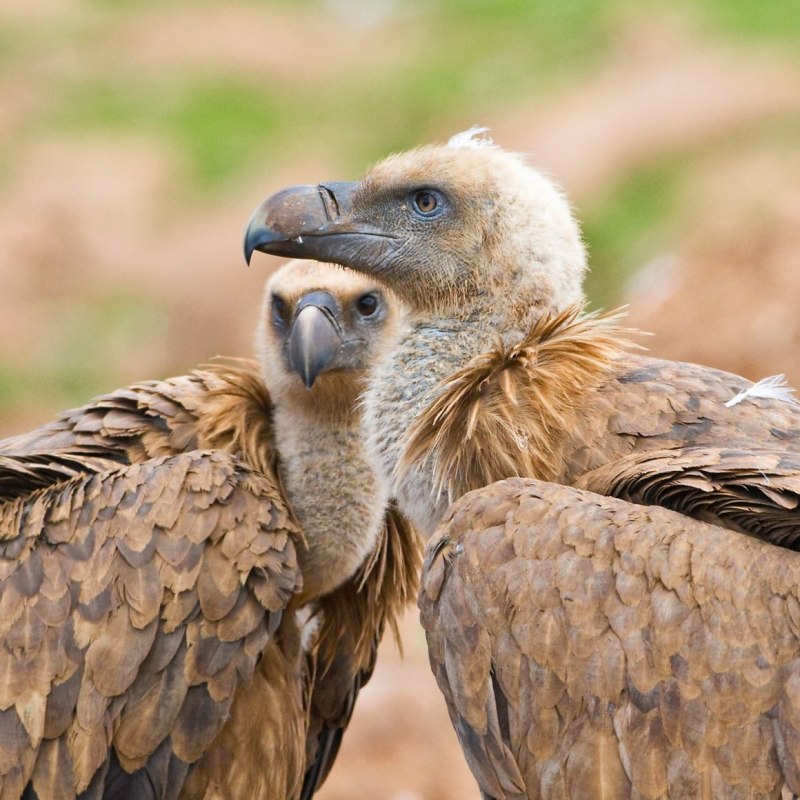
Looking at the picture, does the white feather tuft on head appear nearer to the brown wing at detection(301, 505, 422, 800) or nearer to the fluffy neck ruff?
the fluffy neck ruff

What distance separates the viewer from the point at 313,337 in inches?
224

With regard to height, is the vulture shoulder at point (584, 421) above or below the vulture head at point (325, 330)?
below

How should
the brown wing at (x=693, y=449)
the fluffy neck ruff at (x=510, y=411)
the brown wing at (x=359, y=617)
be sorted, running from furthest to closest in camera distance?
the brown wing at (x=359, y=617), the fluffy neck ruff at (x=510, y=411), the brown wing at (x=693, y=449)

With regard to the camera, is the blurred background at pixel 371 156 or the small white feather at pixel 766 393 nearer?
the small white feather at pixel 766 393

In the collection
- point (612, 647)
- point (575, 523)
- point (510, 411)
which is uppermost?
point (510, 411)

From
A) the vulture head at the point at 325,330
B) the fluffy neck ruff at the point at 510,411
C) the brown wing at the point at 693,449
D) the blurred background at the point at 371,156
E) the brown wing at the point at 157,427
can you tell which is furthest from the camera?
the blurred background at the point at 371,156

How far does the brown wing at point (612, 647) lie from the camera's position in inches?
162

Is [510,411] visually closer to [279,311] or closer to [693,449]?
[693,449]

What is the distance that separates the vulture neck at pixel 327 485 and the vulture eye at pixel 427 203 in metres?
0.74

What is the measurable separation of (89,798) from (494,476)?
166cm

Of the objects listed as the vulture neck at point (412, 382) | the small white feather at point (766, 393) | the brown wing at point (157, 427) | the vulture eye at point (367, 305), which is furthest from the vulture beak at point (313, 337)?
the small white feather at point (766, 393)

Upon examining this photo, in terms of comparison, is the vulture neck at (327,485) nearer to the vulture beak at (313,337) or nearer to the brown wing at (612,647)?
the vulture beak at (313,337)

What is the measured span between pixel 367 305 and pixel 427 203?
62 cm

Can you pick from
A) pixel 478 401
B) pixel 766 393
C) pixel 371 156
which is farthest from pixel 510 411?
pixel 371 156
